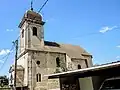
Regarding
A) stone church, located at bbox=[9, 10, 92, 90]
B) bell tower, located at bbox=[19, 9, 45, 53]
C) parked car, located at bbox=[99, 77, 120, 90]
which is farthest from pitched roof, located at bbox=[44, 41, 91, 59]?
parked car, located at bbox=[99, 77, 120, 90]

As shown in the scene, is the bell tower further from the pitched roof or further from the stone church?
the pitched roof

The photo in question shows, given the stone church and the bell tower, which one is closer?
the stone church

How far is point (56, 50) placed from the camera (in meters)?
41.9

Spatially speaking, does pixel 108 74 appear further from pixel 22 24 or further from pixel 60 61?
pixel 22 24

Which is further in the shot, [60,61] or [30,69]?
[60,61]

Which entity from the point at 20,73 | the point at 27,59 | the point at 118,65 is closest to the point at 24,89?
the point at 20,73

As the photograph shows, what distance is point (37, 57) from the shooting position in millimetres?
38594

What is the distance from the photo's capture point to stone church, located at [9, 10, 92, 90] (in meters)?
37.1

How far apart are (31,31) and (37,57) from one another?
5.78m

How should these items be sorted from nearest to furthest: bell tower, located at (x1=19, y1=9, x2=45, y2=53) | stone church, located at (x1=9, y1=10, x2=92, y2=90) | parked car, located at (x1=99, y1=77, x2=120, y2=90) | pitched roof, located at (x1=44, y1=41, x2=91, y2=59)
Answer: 1. parked car, located at (x1=99, y1=77, x2=120, y2=90)
2. stone church, located at (x1=9, y1=10, x2=92, y2=90)
3. bell tower, located at (x1=19, y1=9, x2=45, y2=53)
4. pitched roof, located at (x1=44, y1=41, x2=91, y2=59)

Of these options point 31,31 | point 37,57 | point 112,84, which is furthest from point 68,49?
point 112,84

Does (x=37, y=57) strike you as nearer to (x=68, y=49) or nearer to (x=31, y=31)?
(x=31, y=31)

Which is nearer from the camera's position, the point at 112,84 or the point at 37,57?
the point at 112,84

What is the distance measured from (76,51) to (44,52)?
9609mm
